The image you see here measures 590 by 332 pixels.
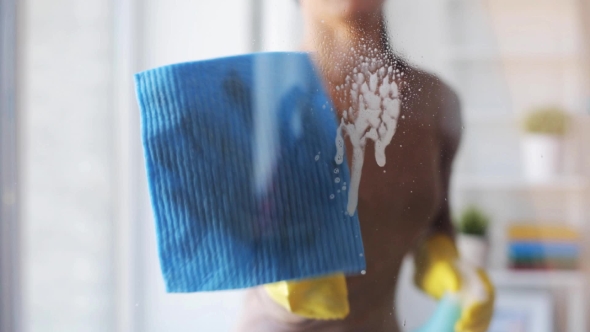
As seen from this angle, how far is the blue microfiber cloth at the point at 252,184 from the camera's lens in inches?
11.2

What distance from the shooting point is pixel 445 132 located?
310 millimetres

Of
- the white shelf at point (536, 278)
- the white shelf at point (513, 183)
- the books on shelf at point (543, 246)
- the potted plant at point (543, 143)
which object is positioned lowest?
the white shelf at point (536, 278)

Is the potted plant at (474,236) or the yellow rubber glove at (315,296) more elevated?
the potted plant at (474,236)

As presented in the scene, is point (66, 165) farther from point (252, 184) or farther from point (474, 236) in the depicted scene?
point (474, 236)

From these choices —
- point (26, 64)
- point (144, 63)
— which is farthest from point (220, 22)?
point (26, 64)

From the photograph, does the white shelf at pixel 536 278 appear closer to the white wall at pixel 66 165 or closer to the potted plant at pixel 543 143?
the potted plant at pixel 543 143

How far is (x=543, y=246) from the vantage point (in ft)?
1.07

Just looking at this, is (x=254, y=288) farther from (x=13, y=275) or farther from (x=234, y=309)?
(x=13, y=275)

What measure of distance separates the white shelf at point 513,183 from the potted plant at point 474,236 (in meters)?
0.02

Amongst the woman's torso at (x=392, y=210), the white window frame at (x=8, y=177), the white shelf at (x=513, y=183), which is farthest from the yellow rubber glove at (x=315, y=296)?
the white window frame at (x=8, y=177)

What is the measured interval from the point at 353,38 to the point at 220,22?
0.29 feet

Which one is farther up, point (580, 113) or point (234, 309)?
point (580, 113)

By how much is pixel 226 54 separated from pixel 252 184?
3.5 inches

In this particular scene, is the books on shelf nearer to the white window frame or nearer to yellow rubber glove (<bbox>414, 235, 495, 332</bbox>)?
yellow rubber glove (<bbox>414, 235, 495, 332</bbox>)
